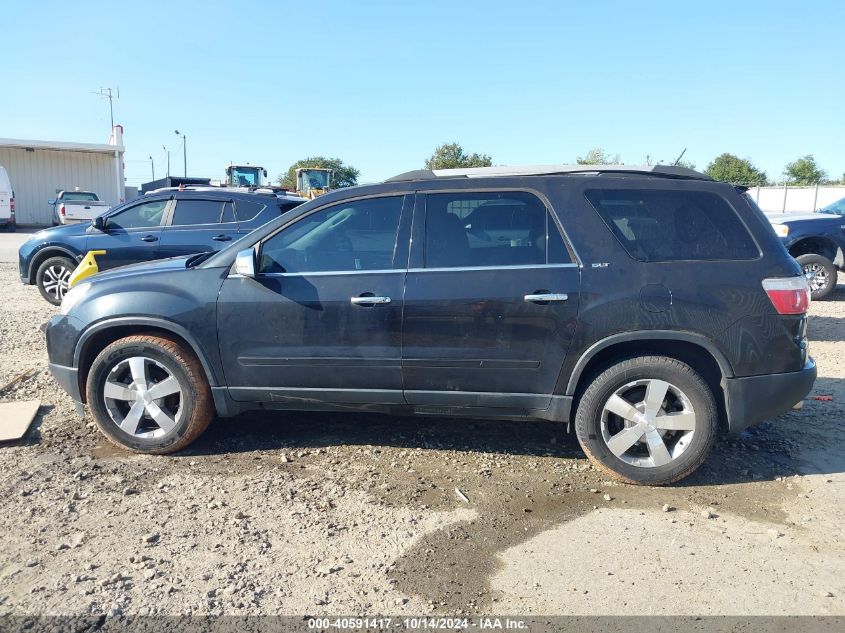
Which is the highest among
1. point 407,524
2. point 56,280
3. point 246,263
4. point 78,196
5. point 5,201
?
point 78,196

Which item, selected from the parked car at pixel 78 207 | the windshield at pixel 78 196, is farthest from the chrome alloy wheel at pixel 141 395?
the windshield at pixel 78 196

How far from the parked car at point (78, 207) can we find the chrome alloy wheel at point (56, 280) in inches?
520

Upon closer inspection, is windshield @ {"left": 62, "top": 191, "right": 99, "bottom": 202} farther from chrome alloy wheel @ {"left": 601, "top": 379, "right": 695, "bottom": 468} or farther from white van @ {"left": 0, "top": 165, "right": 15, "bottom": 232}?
chrome alloy wheel @ {"left": 601, "top": 379, "right": 695, "bottom": 468}

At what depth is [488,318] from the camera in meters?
3.81

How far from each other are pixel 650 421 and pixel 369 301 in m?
1.85

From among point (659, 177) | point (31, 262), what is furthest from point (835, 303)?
point (31, 262)

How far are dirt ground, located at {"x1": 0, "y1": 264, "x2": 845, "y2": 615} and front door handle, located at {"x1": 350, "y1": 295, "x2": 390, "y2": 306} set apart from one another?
42.4 inches

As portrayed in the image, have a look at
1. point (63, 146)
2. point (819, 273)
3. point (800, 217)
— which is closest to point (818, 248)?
point (819, 273)

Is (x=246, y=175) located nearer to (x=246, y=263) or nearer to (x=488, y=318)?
(x=246, y=263)

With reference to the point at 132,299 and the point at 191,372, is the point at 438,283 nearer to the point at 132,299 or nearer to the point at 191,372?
the point at 191,372

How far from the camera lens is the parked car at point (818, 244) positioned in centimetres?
1023

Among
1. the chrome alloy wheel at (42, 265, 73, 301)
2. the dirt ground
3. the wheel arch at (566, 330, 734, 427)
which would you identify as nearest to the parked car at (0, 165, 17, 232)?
the chrome alloy wheel at (42, 265, 73, 301)

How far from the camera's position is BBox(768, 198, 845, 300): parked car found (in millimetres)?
10227

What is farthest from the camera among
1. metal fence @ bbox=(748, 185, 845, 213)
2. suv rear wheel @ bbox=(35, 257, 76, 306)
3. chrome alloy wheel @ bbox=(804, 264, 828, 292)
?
metal fence @ bbox=(748, 185, 845, 213)
